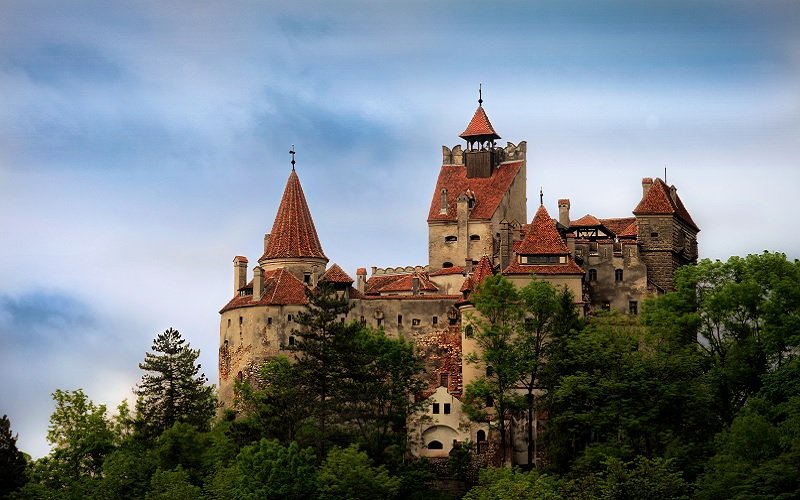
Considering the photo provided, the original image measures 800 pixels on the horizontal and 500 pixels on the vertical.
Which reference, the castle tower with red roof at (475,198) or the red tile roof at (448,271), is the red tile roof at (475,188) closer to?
the castle tower with red roof at (475,198)

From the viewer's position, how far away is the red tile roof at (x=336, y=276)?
130 m

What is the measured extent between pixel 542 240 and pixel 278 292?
19221 millimetres

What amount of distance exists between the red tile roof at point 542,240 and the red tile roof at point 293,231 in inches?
718

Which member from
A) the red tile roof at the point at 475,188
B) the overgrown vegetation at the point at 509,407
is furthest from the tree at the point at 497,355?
the red tile roof at the point at 475,188

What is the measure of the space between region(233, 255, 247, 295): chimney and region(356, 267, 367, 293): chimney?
8.03m

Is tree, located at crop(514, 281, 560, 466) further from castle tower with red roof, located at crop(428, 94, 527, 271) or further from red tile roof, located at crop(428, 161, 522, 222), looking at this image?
red tile roof, located at crop(428, 161, 522, 222)

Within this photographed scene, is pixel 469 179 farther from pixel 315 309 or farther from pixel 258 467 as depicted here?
pixel 258 467

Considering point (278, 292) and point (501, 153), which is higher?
point (501, 153)

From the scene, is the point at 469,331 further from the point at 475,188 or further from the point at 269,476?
the point at 475,188

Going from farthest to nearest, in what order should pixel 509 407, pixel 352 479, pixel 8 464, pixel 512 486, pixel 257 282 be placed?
1. pixel 257 282
2. pixel 8 464
3. pixel 509 407
4. pixel 352 479
5. pixel 512 486

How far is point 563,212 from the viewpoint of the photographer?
130 m

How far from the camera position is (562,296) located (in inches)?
4619

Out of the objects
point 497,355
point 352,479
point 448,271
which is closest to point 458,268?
point 448,271

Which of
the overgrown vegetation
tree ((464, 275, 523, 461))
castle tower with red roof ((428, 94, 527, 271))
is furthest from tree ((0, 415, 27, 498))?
castle tower with red roof ((428, 94, 527, 271))
